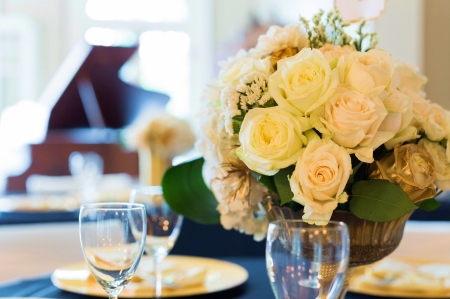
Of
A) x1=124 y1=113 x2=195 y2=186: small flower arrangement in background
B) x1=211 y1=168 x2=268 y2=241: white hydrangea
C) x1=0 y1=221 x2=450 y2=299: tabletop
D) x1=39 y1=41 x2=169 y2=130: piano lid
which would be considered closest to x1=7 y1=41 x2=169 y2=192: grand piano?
x1=39 y1=41 x2=169 y2=130: piano lid

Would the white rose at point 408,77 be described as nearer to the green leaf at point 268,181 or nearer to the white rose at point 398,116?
the white rose at point 398,116

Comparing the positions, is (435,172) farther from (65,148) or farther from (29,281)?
(65,148)

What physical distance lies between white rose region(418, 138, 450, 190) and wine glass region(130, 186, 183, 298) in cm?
48

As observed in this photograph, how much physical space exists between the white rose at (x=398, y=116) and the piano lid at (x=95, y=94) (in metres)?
5.50

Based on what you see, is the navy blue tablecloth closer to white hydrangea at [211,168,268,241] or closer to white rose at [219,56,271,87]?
white hydrangea at [211,168,268,241]

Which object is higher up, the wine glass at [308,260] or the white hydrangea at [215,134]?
the white hydrangea at [215,134]

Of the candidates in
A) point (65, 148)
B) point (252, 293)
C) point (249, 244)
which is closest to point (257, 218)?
point (252, 293)

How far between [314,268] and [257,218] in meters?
0.27

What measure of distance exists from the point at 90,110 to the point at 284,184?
5720 millimetres

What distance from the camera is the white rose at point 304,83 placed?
2.48 feet

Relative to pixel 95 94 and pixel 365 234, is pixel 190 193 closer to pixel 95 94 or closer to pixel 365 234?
pixel 365 234

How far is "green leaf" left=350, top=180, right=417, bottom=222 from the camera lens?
2.57ft

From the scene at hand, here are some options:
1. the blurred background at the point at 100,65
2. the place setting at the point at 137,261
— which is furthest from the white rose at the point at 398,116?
the blurred background at the point at 100,65

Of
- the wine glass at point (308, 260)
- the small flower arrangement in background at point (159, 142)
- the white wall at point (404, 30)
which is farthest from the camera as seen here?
the small flower arrangement in background at point (159, 142)
